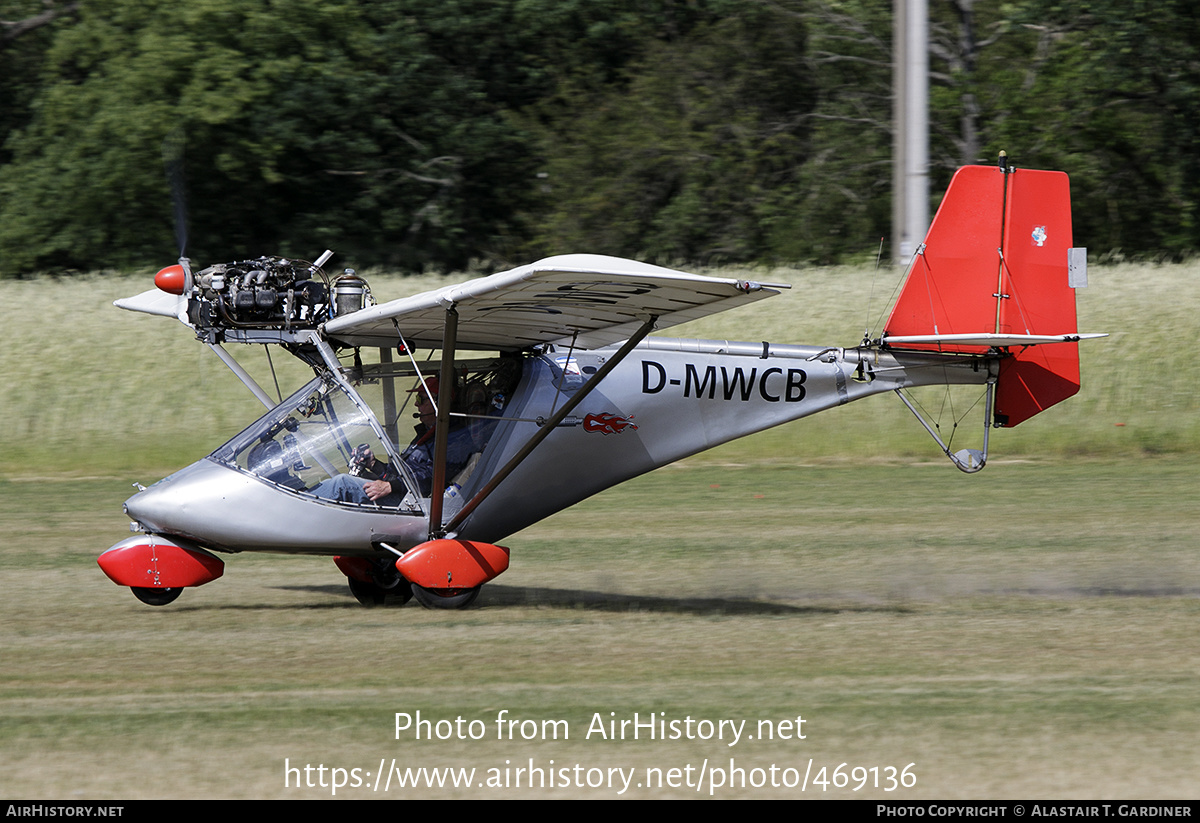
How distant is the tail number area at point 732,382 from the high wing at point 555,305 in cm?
42

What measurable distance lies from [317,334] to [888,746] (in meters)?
5.02

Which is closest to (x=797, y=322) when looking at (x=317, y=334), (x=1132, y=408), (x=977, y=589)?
(x=1132, y=408)

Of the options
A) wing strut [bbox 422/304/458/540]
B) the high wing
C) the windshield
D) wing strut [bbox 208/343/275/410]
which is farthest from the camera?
wing strut [bbox 208/343/275/410]

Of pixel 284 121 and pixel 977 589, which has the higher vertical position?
pixel 284 121

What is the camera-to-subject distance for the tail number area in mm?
9664

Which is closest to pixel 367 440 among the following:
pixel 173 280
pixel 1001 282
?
pixel 173 280

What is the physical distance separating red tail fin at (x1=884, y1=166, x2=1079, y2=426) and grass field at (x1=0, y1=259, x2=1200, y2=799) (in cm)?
159

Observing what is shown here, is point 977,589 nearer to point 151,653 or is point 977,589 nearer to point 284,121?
point 151,653

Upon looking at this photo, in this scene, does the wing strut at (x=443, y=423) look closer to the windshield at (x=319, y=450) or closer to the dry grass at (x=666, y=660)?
the windshield at (x=319, y=450)

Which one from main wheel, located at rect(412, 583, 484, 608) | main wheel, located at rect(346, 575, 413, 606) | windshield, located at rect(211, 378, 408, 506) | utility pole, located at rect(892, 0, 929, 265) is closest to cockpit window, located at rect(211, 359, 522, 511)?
windshield, located at rect(211, 378, 408, 506)

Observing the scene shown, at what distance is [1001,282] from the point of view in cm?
976

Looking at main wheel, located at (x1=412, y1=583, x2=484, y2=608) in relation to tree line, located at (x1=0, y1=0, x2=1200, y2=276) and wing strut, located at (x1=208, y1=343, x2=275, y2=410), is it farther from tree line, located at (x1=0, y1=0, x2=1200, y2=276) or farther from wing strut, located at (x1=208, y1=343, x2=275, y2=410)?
tree line, located at (x1=0, y1=0, x2=1200, y2=276)

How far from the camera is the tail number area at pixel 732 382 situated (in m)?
9.66

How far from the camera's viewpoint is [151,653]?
7652mm
